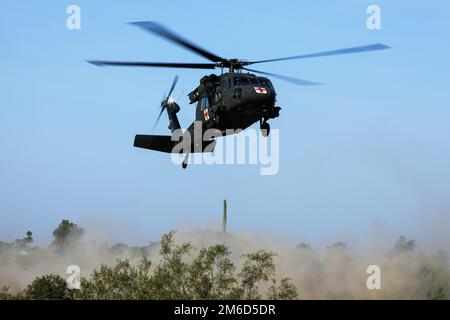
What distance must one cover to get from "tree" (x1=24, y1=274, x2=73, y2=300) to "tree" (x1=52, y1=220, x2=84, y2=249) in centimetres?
5713

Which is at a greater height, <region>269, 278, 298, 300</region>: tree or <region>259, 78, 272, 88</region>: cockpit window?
<region>259, 78, 272, 88</region>: cockpit window

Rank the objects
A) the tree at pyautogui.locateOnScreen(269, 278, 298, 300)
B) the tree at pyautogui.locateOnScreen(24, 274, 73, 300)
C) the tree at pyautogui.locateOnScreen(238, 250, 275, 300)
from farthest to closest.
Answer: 1. the tree at pyautogui.locateOnScreen(24, 274, 73, 300)
2. the tree at pyautogui.locateOnScreen(238, 250, 275, 300)
3. the tree at pyautogui.locateOnScreen(269, 278, 298, 300)

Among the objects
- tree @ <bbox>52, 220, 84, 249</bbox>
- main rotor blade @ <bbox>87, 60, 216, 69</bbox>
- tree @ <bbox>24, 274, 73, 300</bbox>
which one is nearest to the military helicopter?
main rotor blade @ <bbox>87, 60, 216, 69</bbox>

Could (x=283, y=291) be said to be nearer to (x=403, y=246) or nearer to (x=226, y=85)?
(x=226, y=85)

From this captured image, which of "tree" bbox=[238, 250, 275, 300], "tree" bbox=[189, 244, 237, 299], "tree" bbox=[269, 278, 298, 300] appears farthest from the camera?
"tree" bbox=[189, 244, 237, 299]

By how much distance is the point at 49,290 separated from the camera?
9388 centimetres

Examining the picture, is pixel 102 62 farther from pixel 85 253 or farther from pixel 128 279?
pixel 85 253

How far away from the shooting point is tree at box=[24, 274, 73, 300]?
92950 mm

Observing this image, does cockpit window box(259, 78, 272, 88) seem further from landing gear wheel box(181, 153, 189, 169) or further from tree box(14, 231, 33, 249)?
tree box(14, 231, 33, 249)

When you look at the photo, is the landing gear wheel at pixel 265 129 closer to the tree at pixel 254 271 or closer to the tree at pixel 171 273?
the tree at pixel 254 271

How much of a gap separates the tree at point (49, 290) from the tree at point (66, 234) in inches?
2249

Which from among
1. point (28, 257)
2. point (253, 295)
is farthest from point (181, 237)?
point (28, 257)
